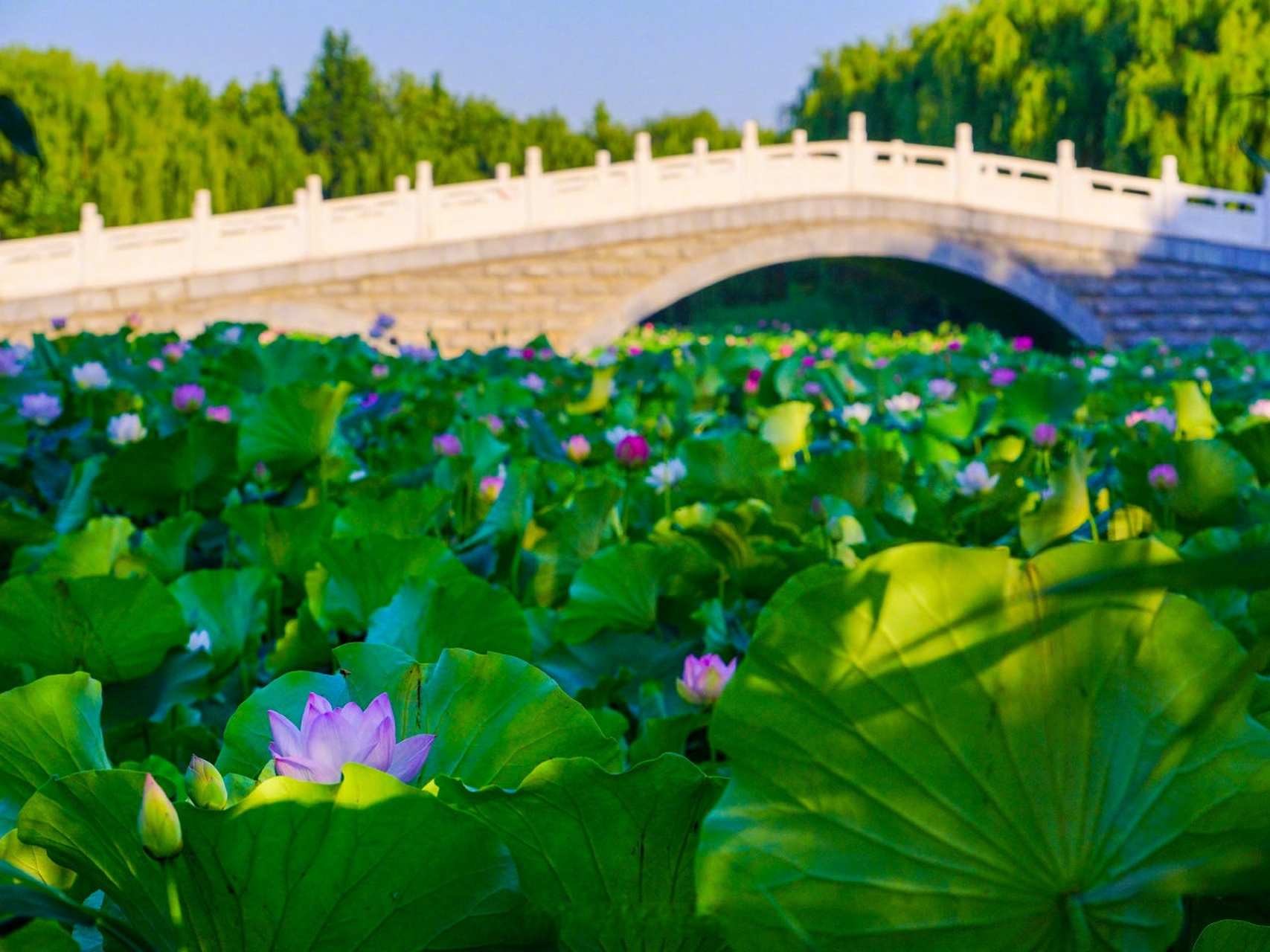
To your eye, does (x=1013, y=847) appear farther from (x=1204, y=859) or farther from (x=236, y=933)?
(x=236, y=933)

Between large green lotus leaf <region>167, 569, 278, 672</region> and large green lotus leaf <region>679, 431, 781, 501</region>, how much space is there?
23.3 inches

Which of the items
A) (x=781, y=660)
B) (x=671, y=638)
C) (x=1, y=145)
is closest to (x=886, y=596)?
(x=781, y=660)

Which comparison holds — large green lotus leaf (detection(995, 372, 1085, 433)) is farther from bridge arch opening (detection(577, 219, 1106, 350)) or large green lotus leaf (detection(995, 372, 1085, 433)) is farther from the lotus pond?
bridge arch opening (detection(577, 219, 1106, 350))

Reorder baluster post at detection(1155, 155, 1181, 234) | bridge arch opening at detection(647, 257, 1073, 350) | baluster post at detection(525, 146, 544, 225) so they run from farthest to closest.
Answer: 1. bridge arch opening at detection(647, 257, 1073, 350)
2. baluster post at detection(1155, 155, 1181, 234)
3. baluster post at detection(525, 146, 544, 225)

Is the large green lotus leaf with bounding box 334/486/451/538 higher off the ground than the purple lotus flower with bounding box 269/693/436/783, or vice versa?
the purple lotus flower with bounding box 269/693/436/783

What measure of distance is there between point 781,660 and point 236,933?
6.7 inches

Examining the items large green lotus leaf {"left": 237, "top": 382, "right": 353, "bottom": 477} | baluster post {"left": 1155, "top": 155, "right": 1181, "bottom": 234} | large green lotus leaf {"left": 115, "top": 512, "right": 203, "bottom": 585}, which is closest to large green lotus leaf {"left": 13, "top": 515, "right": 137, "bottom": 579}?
large green lotus leaf {"left": 115, "top": 512, "right": 203, "bottom": 585}

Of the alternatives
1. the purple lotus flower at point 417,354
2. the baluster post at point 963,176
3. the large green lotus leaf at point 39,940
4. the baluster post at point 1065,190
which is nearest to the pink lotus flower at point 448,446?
the large green lotus leaf at point 39,940

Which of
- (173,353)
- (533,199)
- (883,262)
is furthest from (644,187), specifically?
(173,353)

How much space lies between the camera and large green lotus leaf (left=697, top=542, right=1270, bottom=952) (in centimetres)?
32

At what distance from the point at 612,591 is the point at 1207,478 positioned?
673mm

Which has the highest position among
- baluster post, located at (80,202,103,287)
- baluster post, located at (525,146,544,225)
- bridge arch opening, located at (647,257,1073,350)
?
baluster post, located at (525,146,544,225)

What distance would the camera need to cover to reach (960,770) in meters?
0.33

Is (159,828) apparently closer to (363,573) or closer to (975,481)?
(363,573)
